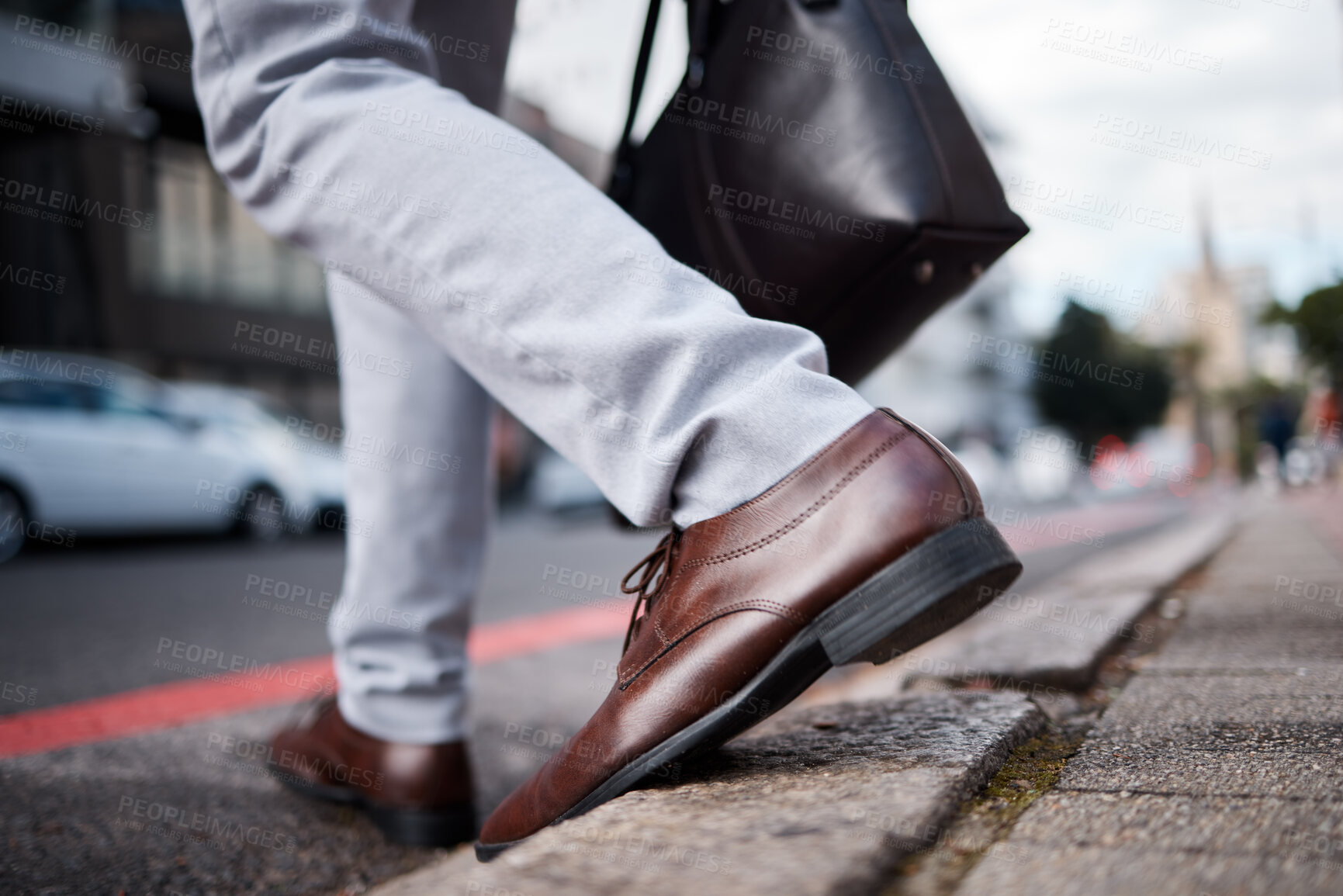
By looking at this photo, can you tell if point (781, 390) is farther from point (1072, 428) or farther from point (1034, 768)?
point (1072, 428)

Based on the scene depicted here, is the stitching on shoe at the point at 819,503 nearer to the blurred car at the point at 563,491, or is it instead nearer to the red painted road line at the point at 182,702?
the red painted road line at the point at 182,702

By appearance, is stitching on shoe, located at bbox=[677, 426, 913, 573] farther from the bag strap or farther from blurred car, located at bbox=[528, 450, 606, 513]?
blurred car, located at bbox=[528, 450, 606, 513]

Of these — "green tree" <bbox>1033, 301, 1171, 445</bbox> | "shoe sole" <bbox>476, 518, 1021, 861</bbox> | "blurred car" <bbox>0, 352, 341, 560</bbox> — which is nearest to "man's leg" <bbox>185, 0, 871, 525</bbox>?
"shoe sole" <bbox>476, 518, 1021, 861</bbox>

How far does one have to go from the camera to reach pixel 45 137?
41.0ft

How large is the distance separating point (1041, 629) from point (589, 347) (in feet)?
3.92

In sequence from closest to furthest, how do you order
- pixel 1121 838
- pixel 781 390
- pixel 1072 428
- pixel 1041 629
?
pixel 1121 838
pixel 781 390
pixel 1041 629
pixel 1072 428

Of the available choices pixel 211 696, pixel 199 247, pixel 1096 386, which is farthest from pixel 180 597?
pixel 1096 386

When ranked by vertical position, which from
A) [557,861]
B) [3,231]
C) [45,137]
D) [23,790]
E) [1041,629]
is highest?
[557,861]

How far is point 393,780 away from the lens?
3.67 feet

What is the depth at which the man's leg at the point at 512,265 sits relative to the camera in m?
0.76

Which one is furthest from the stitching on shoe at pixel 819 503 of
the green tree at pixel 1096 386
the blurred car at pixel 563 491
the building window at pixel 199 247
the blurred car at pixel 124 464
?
the green tree at pixel 1096 386

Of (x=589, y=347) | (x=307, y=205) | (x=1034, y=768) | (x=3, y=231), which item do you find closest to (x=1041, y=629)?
(x=1034, y=768)

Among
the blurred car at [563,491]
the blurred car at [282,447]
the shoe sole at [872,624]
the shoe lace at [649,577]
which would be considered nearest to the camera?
the shoe sole at [872,624]

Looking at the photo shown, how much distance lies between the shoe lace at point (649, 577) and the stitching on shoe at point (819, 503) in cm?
7
